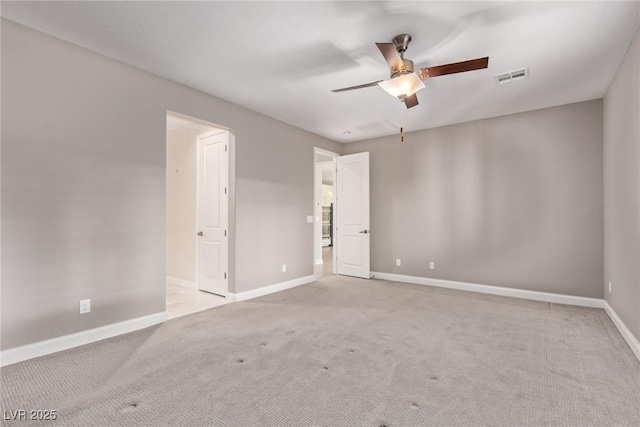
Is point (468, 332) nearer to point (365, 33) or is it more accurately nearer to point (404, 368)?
point (404, 368)

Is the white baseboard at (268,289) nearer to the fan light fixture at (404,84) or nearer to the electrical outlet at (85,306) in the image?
the electrical outlet at (85,306)

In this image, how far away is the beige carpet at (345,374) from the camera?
1.86 meters

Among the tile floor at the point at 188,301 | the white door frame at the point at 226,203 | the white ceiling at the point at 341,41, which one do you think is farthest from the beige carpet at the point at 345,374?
the white ceiling at the point at 341,41

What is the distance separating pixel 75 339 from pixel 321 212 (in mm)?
6034

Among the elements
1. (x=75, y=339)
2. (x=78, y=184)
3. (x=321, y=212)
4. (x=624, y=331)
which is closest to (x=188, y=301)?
(x=75, y=339)

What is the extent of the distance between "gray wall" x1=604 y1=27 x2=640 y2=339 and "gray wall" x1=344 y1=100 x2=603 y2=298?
0.30 m

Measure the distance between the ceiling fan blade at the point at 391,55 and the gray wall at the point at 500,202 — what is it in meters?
2.99

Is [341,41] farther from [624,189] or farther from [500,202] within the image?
[500,202]

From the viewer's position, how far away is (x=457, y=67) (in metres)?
2.48

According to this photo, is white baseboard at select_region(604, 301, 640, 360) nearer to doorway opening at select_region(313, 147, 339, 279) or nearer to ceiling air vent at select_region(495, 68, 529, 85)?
ceiling air vent at select_region(495, 68, 529, 85)

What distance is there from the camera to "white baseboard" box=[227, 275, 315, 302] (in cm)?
434

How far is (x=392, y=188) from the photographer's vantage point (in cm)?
585

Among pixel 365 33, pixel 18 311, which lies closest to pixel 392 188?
pixel 365 33

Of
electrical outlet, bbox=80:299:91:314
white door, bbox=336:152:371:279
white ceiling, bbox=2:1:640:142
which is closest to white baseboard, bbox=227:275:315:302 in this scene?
white door, bbox=336:152:371:279
